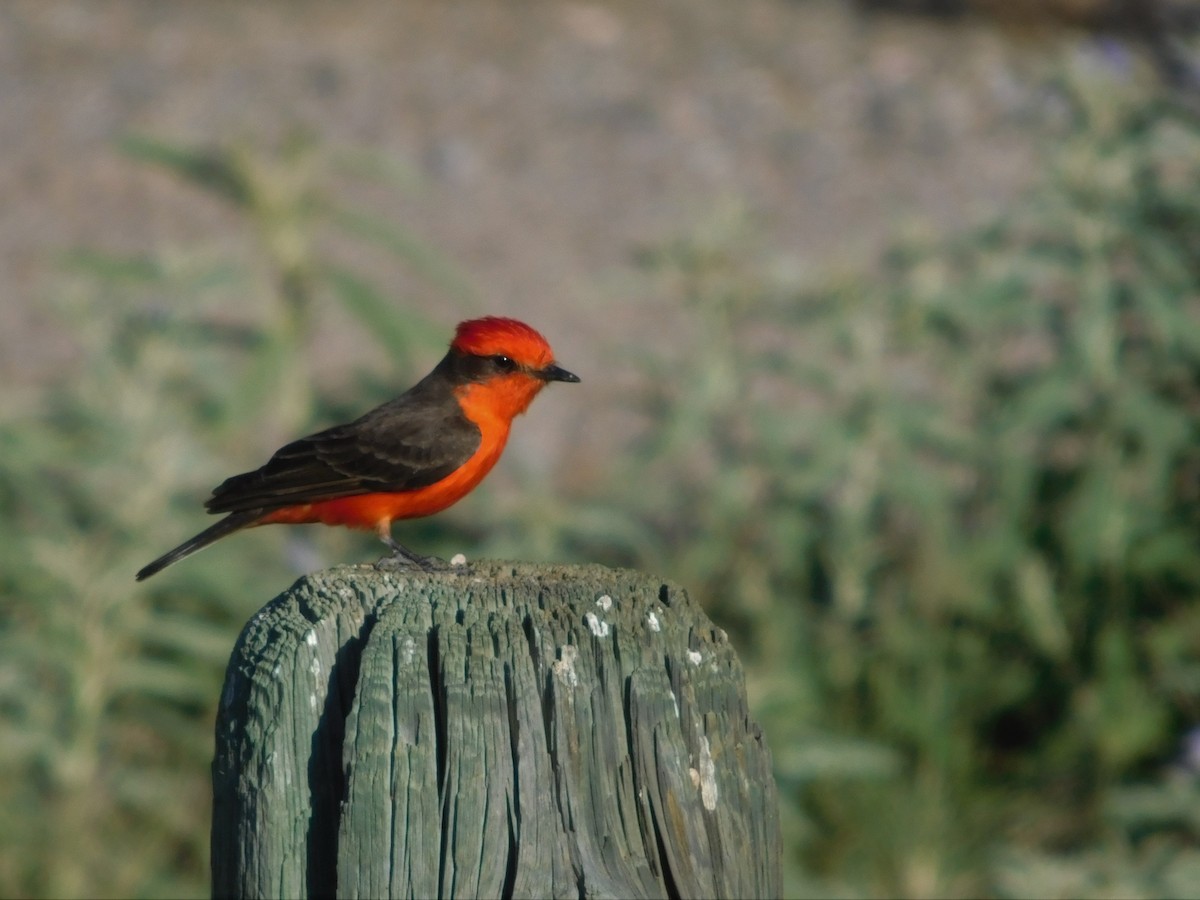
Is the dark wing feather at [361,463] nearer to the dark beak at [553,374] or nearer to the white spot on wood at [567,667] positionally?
the dark beak at [553,374]

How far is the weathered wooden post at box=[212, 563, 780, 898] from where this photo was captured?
6.98 feet

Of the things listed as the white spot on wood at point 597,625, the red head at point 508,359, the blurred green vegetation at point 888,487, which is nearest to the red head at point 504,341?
the red head at point 508,359

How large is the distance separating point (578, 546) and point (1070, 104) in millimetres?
2462

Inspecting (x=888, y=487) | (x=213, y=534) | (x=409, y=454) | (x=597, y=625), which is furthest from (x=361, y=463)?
(x=888, y=487)

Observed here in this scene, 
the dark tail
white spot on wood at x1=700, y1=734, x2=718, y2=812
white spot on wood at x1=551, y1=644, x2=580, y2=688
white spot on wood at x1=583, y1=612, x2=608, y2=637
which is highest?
the dark tail

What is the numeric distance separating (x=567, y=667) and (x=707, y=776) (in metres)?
0.23

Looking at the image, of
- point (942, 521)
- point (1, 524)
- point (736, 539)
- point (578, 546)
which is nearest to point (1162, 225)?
point (942, 521)

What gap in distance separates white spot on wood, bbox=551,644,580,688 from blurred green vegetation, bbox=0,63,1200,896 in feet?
10.2

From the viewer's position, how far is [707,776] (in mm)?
2211

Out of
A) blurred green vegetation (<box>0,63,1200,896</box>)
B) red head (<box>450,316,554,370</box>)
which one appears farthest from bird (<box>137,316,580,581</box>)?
blurred green vegetation (<box>0,63,1200,896</box>)

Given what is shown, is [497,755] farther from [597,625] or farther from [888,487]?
[888,487]

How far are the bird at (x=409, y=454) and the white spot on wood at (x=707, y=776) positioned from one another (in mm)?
1966

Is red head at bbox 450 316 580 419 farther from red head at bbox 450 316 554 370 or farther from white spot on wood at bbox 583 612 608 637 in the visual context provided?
white spot on wood at bbox 583 612 608 637

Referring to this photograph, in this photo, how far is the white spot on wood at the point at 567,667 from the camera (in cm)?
218
